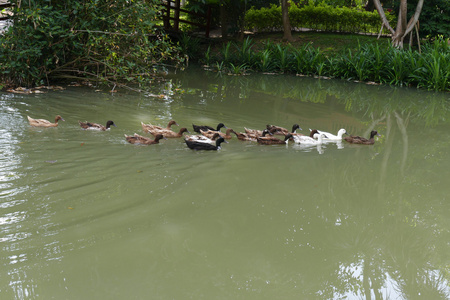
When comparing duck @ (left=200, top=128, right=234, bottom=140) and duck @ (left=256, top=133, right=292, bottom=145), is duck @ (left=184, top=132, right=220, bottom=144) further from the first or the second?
duck @ (left=256, top=133, right=292, bottom=145)

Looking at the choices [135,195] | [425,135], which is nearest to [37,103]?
[135,195]

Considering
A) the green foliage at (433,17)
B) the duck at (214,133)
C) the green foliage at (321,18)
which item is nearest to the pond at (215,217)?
the duck at (214,133)

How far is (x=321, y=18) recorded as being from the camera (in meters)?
26.8

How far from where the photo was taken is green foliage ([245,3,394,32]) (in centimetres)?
2645

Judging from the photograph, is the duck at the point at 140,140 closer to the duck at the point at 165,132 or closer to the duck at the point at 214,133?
the duck at the point at 165,132

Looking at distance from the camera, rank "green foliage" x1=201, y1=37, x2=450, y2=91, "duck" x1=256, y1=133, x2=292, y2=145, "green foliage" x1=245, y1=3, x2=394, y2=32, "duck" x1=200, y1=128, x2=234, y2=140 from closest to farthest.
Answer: "duck" x1=256, y1=133, x2=292, y2=145 → "duck" x1=200, y1=128, x2=234, y2=140 → "green foliage" x1=201, y1=37, x2=450, y2=91 → "green foliage" x1=245, y1=3, x2=394, y2=32

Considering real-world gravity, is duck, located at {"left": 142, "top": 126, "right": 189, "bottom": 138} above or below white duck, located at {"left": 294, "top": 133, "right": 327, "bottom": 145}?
above

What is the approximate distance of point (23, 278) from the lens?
4.16 m

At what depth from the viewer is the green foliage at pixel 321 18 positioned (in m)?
26.5

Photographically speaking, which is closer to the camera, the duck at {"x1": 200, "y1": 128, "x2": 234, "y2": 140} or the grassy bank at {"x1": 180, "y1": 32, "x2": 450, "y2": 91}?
the duck at {"x1": 200, "y1": 128, "x2": 234, "y2": 140}

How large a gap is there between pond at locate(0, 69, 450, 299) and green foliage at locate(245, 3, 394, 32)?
59.0ft

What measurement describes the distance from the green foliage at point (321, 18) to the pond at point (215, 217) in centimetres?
1799

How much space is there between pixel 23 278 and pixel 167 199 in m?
2.11

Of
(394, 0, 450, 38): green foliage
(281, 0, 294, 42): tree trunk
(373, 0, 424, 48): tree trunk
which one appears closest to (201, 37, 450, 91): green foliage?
(373, 0, 424, 48): tree trunk
